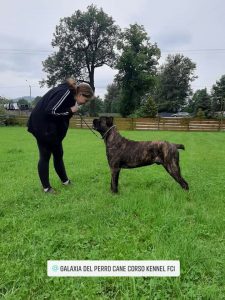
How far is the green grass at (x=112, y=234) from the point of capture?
274cm

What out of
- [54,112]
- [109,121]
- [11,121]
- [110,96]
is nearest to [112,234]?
[54,112]

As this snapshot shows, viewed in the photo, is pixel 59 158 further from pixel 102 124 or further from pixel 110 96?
pixel 110 96

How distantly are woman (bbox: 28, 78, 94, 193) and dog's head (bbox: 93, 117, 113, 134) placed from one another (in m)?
0.43

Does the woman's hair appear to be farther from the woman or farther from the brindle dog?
the brindle dog

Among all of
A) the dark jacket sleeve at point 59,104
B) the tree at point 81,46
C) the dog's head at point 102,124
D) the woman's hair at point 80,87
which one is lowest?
the dog's head at point 102,124

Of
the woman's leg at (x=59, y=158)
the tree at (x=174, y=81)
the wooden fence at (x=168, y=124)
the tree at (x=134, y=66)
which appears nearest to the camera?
the woman's leg at (x=59, y=158)

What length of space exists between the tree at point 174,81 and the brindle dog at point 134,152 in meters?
75.4

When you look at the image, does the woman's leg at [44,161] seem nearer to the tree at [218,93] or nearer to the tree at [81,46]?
the tree at [81,46]

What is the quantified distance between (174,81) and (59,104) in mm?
78187

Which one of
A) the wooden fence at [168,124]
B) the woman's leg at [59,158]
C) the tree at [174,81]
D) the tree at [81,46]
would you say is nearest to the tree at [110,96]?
the tree at [174,81]

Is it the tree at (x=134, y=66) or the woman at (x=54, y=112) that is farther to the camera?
the tree at (x=134, y=66)

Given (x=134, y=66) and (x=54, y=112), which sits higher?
(x=134, y=66)

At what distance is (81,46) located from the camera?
50.9 m

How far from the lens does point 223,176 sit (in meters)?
7.60
